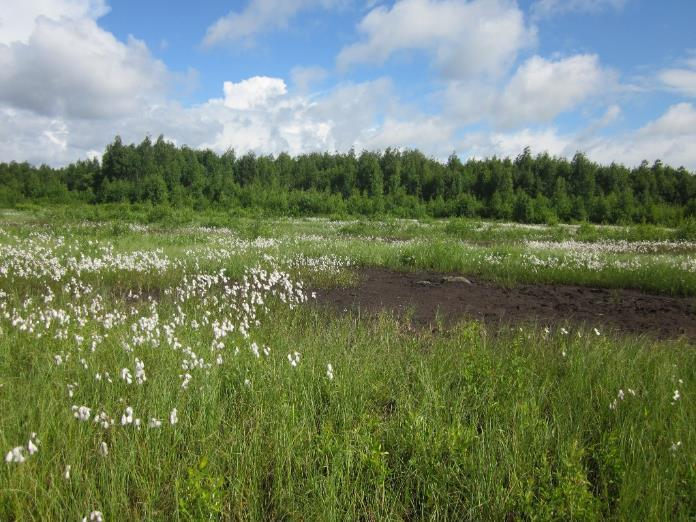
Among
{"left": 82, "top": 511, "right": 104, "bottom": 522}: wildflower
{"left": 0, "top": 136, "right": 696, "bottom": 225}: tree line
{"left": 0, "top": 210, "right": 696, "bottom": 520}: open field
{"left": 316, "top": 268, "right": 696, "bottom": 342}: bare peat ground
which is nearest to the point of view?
{"left": 82, "top": 511, "right": 104, "bottom": 522}: wildflower

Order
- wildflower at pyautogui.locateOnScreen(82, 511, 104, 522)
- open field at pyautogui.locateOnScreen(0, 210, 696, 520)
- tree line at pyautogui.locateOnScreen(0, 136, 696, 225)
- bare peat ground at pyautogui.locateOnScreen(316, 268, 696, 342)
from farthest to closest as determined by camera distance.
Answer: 1. tree line at pyautogui.locateOnScreen(0, 136, 696, 225)
2. bare peat ground at pyautogui.locateOnScreen(316, 268, 696, 342)
3. open field at pyautogui.locateOnScreen(0, 210, 696, 520)
4. wildflower at pyautogui.locateOnScreen(82, 511, 104, 522)

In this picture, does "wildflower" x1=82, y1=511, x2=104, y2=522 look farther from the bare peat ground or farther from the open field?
the bare peat ground

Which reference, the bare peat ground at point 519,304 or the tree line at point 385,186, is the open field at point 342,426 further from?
the tree line at point 385,186

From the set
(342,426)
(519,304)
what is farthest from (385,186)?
(342,426)

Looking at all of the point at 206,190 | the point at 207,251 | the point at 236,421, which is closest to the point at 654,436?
the point at 236,421

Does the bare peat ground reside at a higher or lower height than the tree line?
lower

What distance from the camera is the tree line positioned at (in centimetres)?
5734

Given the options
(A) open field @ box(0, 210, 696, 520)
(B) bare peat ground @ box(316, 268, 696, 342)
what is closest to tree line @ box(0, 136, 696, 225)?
(B) bare peat ground @ box(316, 268, 696, 342)

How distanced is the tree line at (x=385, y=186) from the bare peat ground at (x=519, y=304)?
120 ft

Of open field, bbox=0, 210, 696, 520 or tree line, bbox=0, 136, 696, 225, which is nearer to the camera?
open field, bbox=0, 210, 696, 520

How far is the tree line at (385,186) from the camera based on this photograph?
57.3 m

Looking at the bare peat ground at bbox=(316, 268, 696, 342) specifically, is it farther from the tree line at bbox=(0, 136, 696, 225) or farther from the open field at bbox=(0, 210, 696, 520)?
the tree line at bbox=(0, 136, 696, 225)

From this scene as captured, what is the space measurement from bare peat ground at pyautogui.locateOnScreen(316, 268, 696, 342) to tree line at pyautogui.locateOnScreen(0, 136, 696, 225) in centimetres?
3649

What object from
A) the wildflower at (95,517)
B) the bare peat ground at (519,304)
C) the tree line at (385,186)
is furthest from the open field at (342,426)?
the tree line at (385,186)
